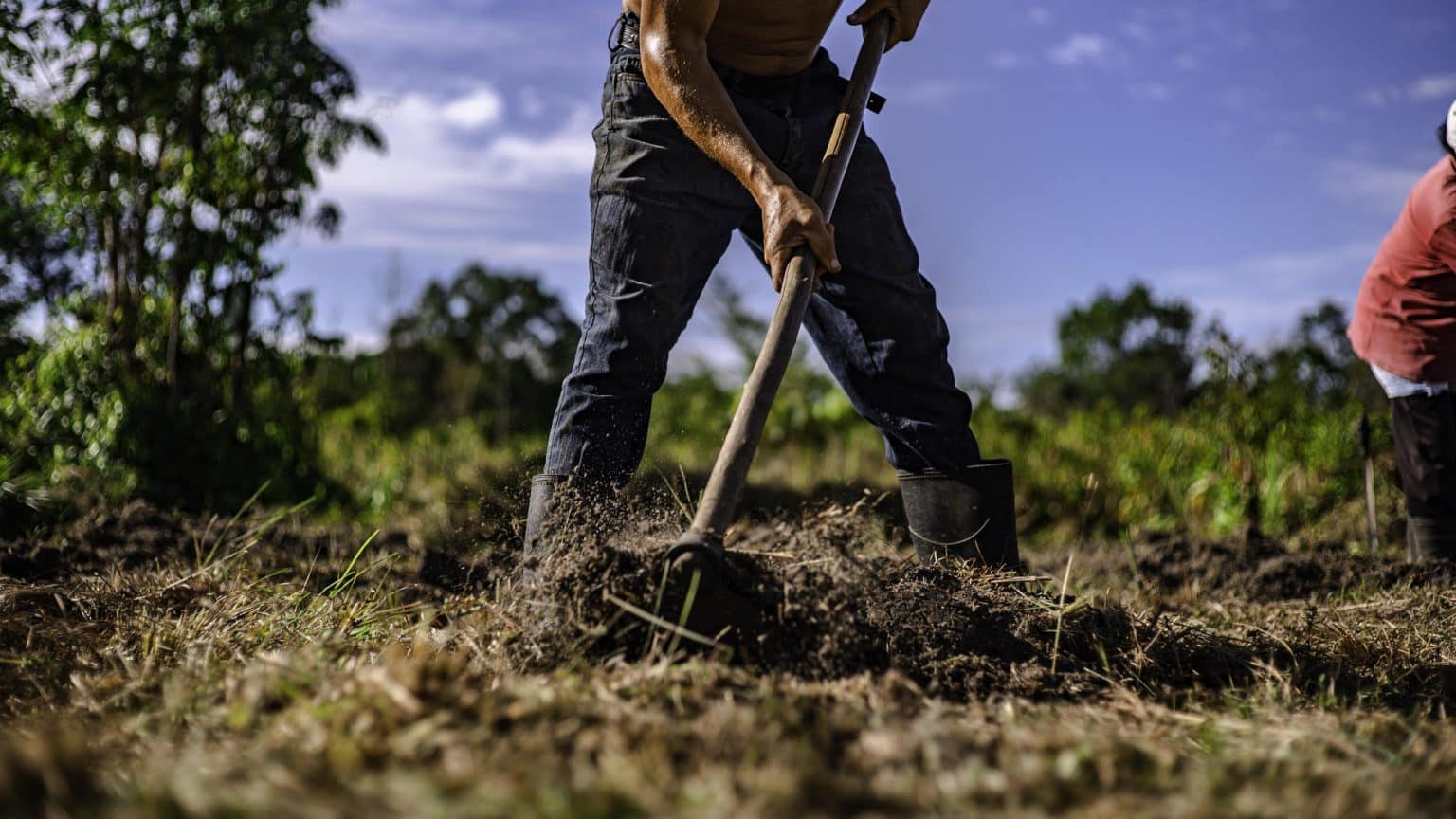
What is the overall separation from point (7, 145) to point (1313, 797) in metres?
5.03

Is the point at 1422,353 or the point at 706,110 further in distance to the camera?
the point at 1422,353

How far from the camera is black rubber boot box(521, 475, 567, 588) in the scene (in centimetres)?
220

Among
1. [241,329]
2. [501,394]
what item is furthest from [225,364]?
[501,394]

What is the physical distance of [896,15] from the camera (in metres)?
2.85

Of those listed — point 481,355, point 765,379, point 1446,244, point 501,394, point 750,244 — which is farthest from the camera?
point 481,355

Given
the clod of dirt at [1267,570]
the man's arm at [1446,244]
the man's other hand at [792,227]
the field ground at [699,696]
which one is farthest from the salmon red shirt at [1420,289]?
the man's other hand at [792,227]

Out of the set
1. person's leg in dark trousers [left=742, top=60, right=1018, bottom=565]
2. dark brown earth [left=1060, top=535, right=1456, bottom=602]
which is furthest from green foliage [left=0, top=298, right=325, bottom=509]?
dark brown earth [left=1060, top=535, right=1456, bottom=602]

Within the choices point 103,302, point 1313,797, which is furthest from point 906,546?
point 103,302

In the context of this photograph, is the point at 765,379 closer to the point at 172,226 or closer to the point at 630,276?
the point at 630,276

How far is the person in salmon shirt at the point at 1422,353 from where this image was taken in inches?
145

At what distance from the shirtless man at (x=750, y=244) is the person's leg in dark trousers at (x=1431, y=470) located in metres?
2.16

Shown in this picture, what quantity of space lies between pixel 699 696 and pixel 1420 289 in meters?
3.47

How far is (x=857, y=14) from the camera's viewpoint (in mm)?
2889

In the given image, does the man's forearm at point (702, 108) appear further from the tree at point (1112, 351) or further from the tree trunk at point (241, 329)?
the tree at point (1112, 351)
